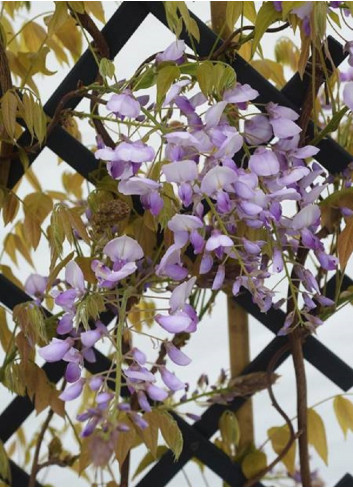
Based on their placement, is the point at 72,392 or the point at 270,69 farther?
the point at 270,69

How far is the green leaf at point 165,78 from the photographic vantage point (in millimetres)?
1062

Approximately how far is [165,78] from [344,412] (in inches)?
23.6

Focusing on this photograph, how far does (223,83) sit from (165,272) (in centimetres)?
21

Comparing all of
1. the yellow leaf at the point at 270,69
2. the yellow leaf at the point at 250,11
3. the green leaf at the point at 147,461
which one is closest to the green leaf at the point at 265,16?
the yellow leaf at the point at 250,11

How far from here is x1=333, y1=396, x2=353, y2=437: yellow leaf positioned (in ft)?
4.71

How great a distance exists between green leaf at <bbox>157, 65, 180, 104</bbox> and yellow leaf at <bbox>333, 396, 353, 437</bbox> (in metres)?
0.57

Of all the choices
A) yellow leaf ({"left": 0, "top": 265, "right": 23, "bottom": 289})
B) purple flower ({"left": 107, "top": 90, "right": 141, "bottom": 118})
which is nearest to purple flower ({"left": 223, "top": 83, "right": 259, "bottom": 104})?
purple flower ({"left": 107, "top": 90, "right": 141, "bottom": 118})

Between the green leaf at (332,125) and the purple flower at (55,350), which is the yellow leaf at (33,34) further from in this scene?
the purple flower at (55,350)

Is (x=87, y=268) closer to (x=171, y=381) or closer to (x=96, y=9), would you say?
(x=171, y=381)

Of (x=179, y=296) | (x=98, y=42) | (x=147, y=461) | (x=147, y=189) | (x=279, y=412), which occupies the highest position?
(x=98, y=42)

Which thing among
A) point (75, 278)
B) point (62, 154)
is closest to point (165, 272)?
point (75, 278)

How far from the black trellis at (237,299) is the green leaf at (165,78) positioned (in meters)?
0.21

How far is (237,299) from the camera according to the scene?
4.65 feet

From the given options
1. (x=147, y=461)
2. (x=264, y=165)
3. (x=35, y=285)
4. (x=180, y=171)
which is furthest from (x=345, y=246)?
(x=147, y=461)
